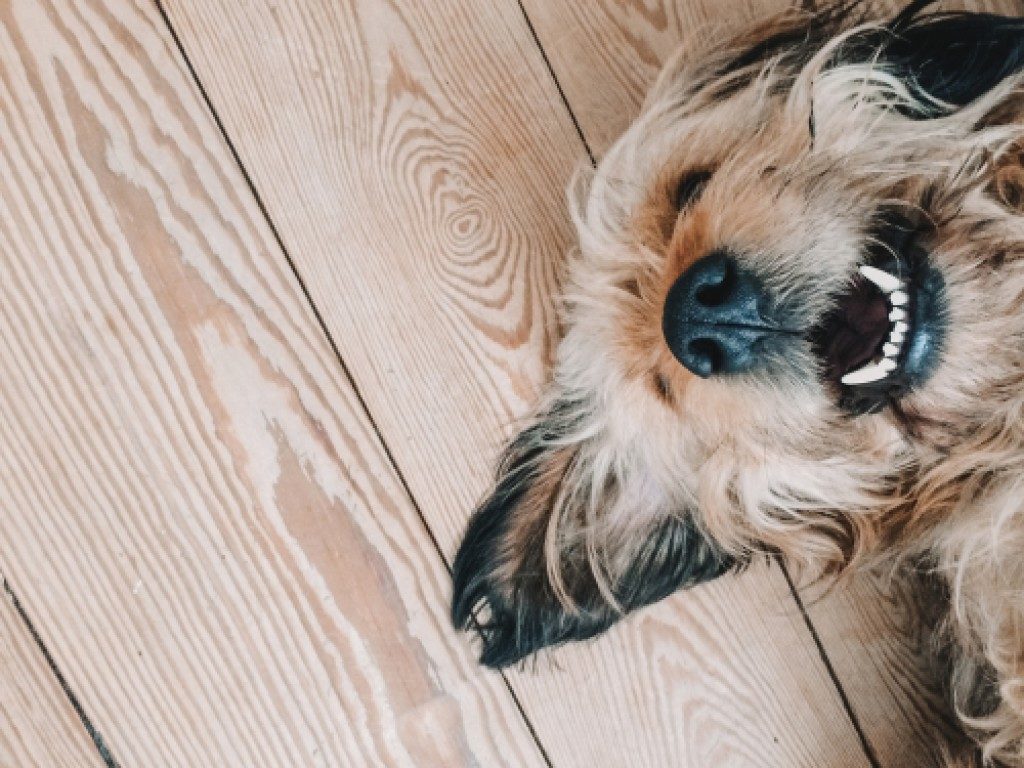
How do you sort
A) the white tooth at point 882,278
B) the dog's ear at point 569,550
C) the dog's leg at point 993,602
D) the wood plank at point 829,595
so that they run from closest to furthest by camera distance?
1. the white tooth at point 882,278
2. the dog's leg at point 993,602
3. the dog's ear at point 569,550
4. the wood plank at point 829,595

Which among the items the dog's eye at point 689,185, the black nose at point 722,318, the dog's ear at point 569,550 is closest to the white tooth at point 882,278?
the black nose at point 722,318

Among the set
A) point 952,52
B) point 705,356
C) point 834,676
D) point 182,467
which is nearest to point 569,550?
point 705,356

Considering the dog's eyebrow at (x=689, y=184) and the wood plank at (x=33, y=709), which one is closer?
the dog's eyebrow at (x=689, y=184)

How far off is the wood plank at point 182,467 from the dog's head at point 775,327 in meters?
0.23

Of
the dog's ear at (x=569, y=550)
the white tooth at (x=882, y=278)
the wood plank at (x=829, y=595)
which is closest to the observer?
the white tooth at (x=882, y=278)

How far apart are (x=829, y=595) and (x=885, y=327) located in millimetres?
556

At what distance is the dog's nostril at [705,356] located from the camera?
107cm

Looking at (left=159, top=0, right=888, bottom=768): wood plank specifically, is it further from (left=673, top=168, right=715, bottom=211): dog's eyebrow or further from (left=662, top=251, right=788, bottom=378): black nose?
(left=662, top=251, right=788, bottom=378): black nose

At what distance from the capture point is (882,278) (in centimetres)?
105

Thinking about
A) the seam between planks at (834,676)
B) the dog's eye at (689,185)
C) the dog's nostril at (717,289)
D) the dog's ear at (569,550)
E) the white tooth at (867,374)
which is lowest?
the seam between planks at (834,676)

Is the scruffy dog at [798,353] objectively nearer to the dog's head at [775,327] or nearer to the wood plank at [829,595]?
the dog's head at [775,327]

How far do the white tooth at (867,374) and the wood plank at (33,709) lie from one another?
1231mm

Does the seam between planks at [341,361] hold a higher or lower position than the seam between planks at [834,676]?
Answer: higher

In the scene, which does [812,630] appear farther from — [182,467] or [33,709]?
[33,709]
